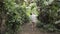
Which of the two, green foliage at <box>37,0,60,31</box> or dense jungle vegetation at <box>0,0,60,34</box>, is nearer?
dense jungle vegetation at <box>0,0,60,34</box>

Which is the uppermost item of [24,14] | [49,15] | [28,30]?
[24,14]

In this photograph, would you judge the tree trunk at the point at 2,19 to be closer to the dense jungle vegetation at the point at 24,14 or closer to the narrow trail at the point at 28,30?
the dense jungle vegetation at the point at 24,14

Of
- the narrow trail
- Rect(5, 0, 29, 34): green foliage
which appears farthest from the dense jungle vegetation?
the narrow trail

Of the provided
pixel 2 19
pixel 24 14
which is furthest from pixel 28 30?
pixel 2 19

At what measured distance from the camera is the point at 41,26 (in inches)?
337

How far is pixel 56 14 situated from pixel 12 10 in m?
2.86

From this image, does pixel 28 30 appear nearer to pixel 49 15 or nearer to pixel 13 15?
pixel 49 15

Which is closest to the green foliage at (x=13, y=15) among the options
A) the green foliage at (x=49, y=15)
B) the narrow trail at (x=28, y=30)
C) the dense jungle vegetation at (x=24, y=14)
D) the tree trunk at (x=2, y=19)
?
the dense jungle vegetation at (x=24, y=14)

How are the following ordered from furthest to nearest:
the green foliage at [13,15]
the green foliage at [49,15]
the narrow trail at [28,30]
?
the green foliage at [49,15] < the narrow trail at [28,30] < the green foliage at [13,15]

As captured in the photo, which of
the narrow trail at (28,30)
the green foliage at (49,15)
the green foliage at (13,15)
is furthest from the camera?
the green foliage at (49,15)

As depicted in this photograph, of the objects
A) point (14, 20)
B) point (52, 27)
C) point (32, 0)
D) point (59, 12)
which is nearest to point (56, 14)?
point (59, 12)

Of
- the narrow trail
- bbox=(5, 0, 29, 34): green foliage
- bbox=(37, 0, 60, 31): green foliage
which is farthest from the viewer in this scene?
bbox=(37, 0, 60, 31): green foliage

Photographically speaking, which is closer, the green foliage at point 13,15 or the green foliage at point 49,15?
the green foliage at point 13,15

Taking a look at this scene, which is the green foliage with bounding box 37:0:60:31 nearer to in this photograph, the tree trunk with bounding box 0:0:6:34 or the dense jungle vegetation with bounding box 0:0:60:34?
the dense jungle vegetation with bounding box 0:0:60:34
